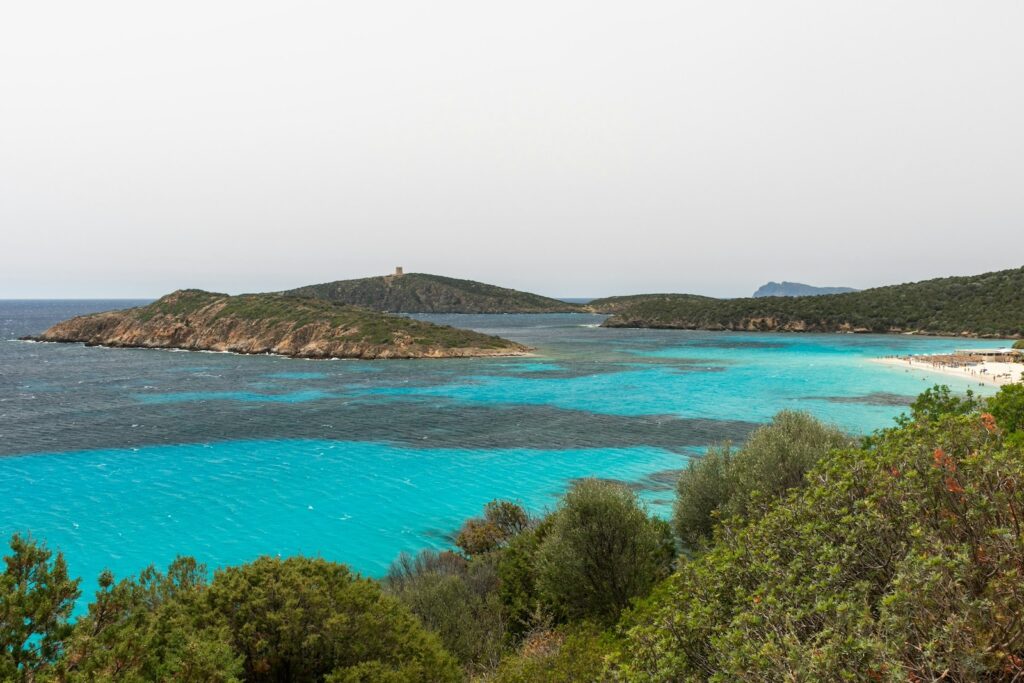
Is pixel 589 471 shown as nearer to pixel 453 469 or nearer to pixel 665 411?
pixel 453 469

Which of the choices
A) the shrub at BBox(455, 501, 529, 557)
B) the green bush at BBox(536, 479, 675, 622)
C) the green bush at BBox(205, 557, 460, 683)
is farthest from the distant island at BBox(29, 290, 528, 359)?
the green bush at BBox(205, 557, 460, 683)

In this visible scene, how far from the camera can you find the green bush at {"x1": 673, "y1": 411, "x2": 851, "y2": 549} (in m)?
21.8

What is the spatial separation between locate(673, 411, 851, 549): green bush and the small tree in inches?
733

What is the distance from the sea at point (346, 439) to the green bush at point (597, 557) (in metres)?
10.5

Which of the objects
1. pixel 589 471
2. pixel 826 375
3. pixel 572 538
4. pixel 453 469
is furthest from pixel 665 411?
pixel 572 538

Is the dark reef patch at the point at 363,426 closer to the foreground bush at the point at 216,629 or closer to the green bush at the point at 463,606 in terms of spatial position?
the green bush at the point at 463,606

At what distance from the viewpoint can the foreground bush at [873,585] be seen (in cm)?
639

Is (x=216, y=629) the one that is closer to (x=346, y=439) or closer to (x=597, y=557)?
(x=597, y=557)

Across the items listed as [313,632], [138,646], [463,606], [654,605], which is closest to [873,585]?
[654,605]

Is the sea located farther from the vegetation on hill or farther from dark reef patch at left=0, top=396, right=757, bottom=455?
the vegetation on hill

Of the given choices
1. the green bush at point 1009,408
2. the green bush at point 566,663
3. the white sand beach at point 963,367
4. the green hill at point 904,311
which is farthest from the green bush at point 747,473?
the green hill at point 904,311

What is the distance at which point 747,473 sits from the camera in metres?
22.4

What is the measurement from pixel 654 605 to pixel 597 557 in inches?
218

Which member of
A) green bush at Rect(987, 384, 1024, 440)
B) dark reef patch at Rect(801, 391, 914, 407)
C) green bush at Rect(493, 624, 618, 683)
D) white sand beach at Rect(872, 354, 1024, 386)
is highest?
green bush at Rect(987, 384, 1024, 440)
